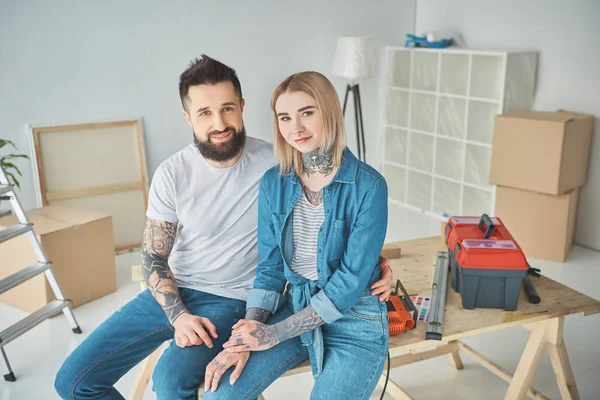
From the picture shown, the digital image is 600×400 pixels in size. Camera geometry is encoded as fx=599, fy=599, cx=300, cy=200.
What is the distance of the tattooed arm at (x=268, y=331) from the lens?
1664 millimetres

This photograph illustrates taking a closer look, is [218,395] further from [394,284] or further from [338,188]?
[394,284]

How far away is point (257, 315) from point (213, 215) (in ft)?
1.31

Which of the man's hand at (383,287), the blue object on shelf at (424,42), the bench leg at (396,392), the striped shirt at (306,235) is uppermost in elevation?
the blue object on shelf at (424,42)

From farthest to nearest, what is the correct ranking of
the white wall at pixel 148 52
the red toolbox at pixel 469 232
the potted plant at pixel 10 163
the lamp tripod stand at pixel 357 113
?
1. the lamp tripod stand at pixel 357 113
2. the white wall at pixel 148 52
3. the potted plant at pixel 10 163
4. the red toolbox at pixel 469 232

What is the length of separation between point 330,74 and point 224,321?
3657 mm

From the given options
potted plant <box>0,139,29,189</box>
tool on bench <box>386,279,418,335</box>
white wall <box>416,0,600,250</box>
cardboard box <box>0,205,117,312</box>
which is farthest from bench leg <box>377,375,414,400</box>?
white wall <box>416,0,600,250</box>

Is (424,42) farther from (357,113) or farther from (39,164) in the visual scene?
(39,164)

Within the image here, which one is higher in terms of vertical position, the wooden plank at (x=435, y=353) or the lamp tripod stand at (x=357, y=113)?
the lamp tripod stand at (x=357, y=113)

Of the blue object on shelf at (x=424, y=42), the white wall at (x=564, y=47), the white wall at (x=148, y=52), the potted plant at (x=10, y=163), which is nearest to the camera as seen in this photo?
the potted plant at (x=10, y=163)

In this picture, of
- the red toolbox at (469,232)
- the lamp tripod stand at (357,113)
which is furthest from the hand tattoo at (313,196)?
the lamp tripod stand at (357,113)

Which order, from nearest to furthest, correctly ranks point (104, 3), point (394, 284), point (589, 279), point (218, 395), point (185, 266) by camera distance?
point (218, 395)
point (185, 266)
point (394, 284)
point (589, 279)
point (104, 3)

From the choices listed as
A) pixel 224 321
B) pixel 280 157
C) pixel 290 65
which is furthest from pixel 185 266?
pixel 290 65

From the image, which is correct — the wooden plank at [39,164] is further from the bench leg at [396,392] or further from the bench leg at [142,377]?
the bench leg at [396,392]

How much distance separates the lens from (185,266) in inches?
80.7
